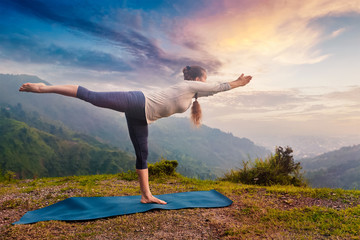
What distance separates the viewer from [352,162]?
7044cm

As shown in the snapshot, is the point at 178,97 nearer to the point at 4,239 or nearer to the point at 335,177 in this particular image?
the point at 4,239

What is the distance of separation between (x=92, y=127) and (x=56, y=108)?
2602 cm

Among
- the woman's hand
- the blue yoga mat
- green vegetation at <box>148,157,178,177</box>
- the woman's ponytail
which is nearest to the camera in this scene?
the blue yoga mat

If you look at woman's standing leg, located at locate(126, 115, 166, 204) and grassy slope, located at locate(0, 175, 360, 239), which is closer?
grassy slope, located at locate(0, 175, 360, 239)

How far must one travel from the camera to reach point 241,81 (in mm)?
3898

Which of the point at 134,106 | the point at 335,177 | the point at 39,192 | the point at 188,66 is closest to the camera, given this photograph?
the point at 134,106

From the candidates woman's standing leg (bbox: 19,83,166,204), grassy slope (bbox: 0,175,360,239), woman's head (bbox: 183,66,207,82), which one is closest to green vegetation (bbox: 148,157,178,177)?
grassy slope (bbox: 0,175,360,239)

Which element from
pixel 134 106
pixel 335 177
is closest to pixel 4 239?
pixel 134 106

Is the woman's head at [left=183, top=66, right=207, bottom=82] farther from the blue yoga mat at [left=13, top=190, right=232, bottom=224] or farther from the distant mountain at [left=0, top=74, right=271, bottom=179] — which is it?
the distant mountain at [left=0, top=74, right=271, bottom=179]

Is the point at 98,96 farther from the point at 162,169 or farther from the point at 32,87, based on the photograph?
the point at 162,169

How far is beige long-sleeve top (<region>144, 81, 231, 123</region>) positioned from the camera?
135 inches

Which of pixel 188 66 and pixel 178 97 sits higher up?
pixel 188 66

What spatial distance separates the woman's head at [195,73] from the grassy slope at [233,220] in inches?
79.5

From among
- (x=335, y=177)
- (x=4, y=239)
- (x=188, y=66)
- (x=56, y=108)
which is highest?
(x=56, y=108)
